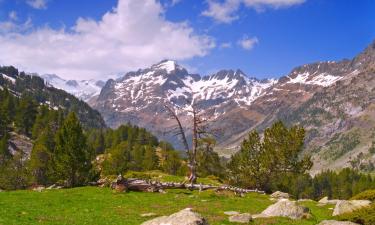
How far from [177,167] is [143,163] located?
11898 millimetres

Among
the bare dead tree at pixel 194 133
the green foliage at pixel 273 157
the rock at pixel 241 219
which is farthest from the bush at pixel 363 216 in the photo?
the green foliage at pixel 273 157

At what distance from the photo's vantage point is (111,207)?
146ft

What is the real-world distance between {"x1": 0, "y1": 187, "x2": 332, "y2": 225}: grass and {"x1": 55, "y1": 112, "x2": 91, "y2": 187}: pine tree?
24117 millimetres

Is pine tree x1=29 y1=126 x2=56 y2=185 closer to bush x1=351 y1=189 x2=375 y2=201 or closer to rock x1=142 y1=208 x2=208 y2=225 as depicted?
bush x1=351 y1=189 x2=375 y2=201

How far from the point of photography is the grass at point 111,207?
35.4m

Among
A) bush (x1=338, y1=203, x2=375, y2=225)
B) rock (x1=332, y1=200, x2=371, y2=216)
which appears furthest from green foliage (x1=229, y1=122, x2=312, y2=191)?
bush (x1=338, y1=203, x2=375, y2=225)

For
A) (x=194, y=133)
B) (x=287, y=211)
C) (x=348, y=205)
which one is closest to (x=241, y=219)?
(x=287, y=211)

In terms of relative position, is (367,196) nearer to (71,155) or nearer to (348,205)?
(348,205)

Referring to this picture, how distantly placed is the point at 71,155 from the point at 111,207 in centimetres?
4214

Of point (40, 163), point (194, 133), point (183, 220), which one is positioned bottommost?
point (183, 220)

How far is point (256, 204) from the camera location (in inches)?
2100

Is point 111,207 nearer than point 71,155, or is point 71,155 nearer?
point 111,207

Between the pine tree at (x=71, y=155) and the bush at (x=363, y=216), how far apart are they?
6136cm

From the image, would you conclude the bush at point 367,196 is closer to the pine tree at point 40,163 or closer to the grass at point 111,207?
the grass at point 111,207
